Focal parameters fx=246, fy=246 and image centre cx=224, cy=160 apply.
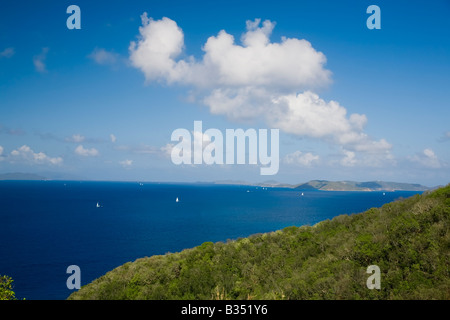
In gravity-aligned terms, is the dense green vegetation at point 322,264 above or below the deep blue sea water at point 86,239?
above

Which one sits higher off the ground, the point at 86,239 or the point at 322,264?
the point at 322,264

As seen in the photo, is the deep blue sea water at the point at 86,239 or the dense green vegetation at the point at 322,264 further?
the deep blue sea water at the point at 86,239

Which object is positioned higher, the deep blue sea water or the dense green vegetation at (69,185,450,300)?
the dense green vegetation at (69,185,450,300)

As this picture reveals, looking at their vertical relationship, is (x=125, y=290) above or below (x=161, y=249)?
above

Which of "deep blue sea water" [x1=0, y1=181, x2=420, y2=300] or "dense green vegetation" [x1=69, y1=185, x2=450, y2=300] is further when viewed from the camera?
"deep blue sea water" [x1=0, y1=181, x2=420, y2=300]

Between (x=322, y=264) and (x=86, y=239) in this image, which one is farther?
(x=86, y=239)
